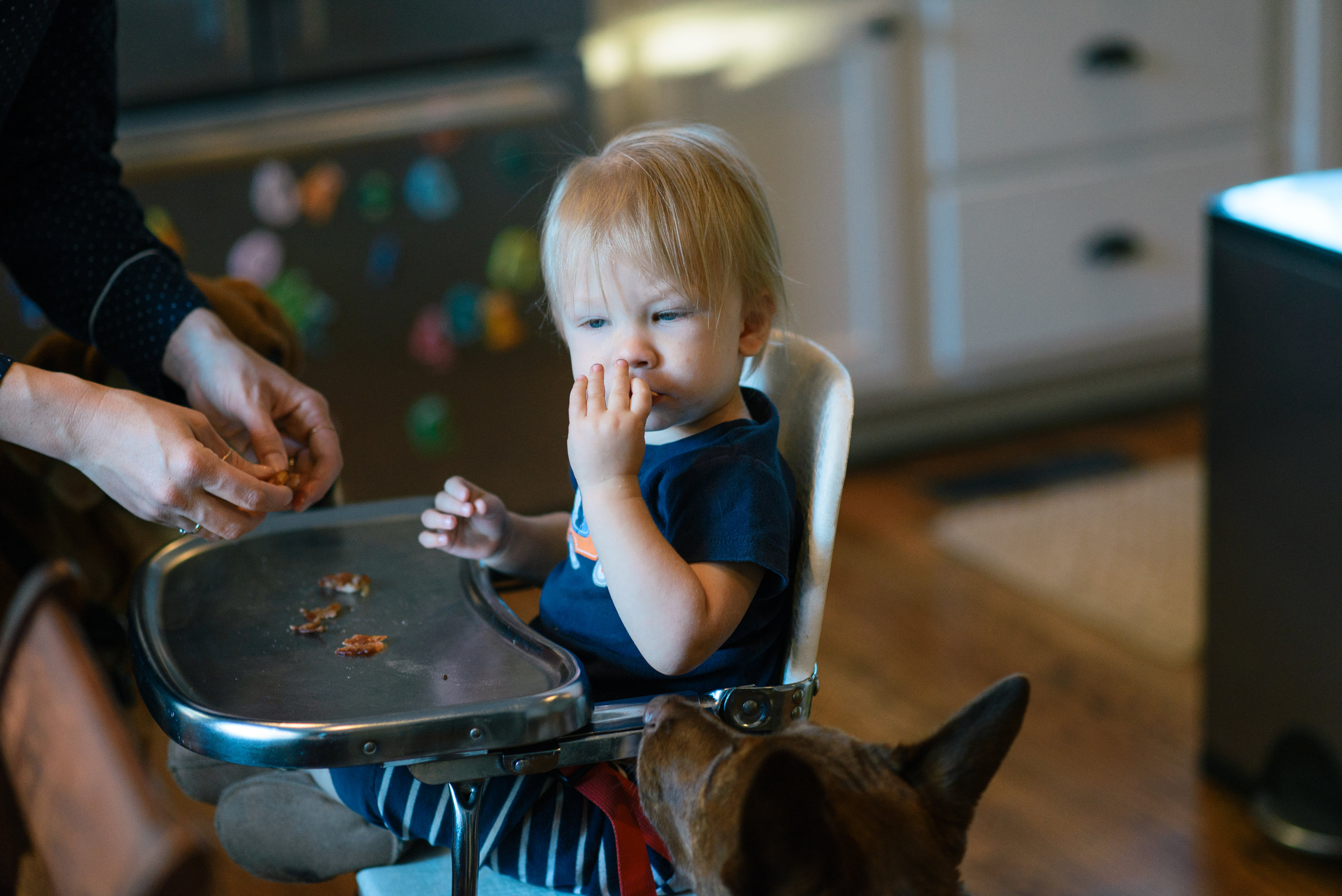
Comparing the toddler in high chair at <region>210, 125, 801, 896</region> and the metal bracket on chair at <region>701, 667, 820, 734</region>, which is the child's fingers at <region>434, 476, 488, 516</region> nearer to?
the toddler in high chair at <region>210, 125, 801, 896</region>

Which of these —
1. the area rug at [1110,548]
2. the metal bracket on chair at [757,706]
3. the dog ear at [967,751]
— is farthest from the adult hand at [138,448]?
the area rug at [1110,548]

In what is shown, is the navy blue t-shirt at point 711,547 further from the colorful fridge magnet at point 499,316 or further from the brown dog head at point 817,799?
the colorful fridge magnet at point 499,316

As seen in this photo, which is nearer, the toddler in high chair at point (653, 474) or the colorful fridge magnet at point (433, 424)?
the toddler in high chair at point (653, 474)

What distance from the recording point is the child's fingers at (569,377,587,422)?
0.72m

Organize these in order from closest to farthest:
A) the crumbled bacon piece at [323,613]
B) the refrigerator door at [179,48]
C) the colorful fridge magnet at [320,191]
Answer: the crumbled bacon piece at [323,613] → the refrigerator door at [179,48] → the colorful fridge magnet at [320,191]

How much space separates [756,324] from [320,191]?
1275mm

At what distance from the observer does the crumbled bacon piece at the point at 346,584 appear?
83 centimetres

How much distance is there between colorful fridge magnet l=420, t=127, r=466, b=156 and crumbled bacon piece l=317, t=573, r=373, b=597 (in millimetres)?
1215

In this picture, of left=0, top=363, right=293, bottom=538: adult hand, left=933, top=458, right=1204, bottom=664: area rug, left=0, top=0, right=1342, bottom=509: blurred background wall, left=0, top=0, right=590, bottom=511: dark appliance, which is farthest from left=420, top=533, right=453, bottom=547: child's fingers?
left=933, top=458, right=1204, bottom=664: area rug

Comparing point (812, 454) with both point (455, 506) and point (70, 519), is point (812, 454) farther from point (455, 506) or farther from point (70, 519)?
point (70, 519)

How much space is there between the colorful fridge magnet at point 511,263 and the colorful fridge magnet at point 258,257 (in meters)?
0.30

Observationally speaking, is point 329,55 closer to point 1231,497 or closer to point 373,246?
point 373,246

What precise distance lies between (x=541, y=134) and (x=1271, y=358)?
104 cm

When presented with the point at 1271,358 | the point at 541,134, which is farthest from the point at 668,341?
the point at 541,134
